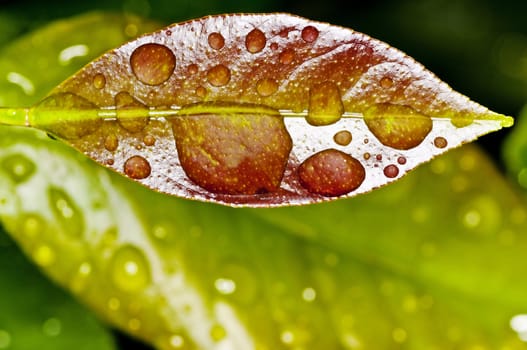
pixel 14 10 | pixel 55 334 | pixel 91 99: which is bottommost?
pixel 55 334

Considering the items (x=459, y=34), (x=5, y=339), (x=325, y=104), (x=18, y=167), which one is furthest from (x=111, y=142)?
(x=459, y=34)

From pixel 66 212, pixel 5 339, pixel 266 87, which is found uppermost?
pixel 266 87

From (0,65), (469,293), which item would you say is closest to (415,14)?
(469,293)

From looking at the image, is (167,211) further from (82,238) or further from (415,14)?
(415,14)

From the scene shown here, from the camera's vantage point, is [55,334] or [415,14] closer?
[55,334]

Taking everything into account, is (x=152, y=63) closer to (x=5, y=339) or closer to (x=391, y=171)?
(x=391, y=171)

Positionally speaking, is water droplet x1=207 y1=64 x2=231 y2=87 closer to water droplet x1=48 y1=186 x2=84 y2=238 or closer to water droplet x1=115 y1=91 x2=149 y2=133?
water droplet x1=115 y1=91 x2=149 y2=133

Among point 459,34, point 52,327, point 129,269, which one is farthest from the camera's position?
point 459,34

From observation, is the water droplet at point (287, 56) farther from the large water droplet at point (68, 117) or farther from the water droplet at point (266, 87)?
the large water droplet at point (68, 117)
